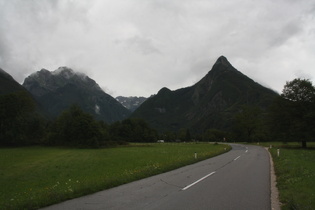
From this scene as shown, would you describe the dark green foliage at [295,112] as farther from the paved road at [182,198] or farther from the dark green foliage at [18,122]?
the dark green foliage at [18,122]

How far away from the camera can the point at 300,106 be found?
50875 mm

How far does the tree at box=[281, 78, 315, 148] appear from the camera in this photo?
1860 inches

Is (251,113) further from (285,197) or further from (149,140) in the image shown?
(285,197)

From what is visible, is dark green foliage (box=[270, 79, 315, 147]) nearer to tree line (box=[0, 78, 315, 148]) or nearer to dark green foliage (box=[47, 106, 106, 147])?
tree line (box=[0, 78, 315, 148])

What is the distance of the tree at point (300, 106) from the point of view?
4725cm

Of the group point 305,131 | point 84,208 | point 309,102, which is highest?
point 309,102

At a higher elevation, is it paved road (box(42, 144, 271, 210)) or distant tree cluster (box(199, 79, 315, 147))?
distant tree cluster (box(199, 79, 315, 147))

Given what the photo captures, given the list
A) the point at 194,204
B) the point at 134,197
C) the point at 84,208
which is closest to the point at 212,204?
the point at 194,204

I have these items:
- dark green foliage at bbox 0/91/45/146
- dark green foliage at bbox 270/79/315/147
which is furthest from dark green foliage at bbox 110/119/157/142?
dark green foliage at bbox 270/79/315/147

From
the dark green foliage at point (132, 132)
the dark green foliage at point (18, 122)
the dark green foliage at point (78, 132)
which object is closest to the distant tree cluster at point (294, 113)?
the dark green foliage at point (78, 132)

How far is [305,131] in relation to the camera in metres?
47.3

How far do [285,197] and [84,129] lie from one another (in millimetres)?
84130

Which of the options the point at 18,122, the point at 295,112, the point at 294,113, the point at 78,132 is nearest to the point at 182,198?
the point at 295,112

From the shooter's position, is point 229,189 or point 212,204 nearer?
point 212,204
